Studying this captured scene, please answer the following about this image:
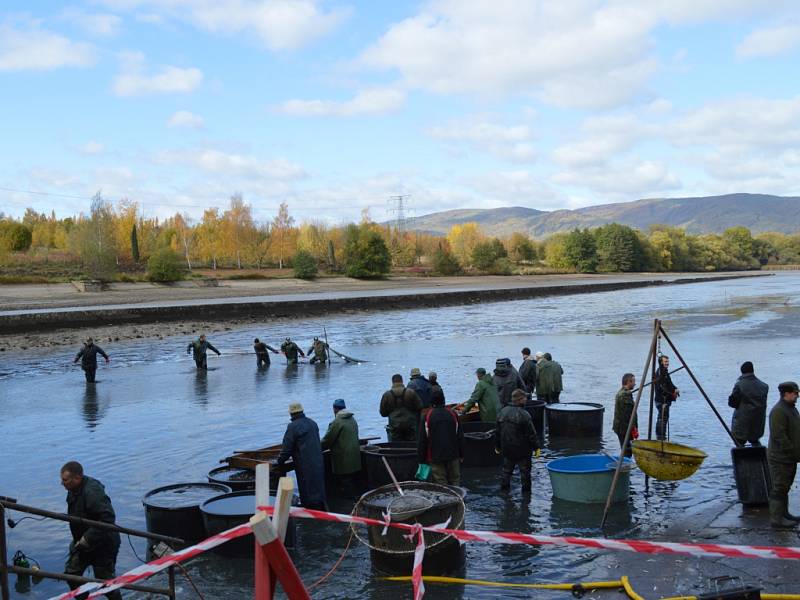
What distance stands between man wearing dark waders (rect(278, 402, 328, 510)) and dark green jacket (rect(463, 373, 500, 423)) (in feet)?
13.8

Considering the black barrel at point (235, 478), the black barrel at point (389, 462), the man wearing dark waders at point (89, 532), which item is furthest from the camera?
the black barrel at point (389, 462)

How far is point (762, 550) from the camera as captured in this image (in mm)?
5773

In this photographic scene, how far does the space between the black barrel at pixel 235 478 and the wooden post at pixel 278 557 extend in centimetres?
585

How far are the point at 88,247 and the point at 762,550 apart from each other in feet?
266

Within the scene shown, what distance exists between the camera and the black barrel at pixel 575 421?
13594 mm

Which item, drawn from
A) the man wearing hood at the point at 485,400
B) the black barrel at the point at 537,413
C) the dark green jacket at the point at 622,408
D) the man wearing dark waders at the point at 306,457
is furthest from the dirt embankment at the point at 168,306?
the dark green jacket at the point at 622,408

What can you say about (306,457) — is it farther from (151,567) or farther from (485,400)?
(485,400)

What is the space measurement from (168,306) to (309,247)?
79957 mm

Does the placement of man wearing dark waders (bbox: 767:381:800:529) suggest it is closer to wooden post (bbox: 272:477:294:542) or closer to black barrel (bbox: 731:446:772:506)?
black barrel (bbox: 731:446:772:506)

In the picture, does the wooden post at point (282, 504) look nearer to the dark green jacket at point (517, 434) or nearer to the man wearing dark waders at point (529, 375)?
the dark green jacket at point (517, 434)

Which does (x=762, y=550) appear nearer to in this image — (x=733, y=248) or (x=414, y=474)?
(x=414, y=474)

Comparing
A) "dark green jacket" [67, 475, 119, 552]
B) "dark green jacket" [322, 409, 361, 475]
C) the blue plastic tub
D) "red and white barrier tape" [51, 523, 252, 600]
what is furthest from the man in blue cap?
"red and white barrier tape" [51, 523, 252, 600]

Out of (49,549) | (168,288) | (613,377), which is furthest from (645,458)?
(168,288)

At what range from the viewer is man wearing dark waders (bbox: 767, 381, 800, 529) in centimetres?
818
